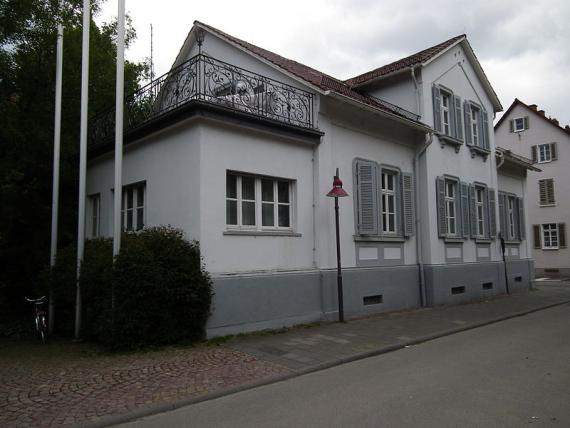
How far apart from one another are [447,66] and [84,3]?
36.4 ft

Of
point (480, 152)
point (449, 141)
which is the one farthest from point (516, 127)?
point (449, 141)

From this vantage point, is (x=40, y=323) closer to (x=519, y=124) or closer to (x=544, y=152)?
(x=544, y=152)

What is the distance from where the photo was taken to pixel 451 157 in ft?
50.2

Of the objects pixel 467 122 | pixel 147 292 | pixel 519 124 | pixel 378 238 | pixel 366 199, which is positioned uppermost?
pixel 519 124

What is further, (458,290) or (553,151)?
(553,151)

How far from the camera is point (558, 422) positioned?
459 centimetres

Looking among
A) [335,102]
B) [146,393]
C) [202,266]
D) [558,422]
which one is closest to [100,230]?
[202,266]

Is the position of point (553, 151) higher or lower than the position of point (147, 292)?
higher

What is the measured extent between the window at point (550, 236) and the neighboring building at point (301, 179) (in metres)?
16.1

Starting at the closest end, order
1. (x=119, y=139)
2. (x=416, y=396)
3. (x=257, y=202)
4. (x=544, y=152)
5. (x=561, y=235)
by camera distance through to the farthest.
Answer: (x=416, y=396) → (x=119, y=139) → (x=257, y=202) → (x=561, y=235) → (x=544, y=152)

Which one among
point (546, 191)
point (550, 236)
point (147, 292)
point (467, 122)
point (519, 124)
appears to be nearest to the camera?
point (147, 292)

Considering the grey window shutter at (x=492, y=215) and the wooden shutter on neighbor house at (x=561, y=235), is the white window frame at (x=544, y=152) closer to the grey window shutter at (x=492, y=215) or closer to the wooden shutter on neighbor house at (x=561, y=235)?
the wooden shutter on neighbor house at (x=561, y=235)

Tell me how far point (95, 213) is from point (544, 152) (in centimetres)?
2872

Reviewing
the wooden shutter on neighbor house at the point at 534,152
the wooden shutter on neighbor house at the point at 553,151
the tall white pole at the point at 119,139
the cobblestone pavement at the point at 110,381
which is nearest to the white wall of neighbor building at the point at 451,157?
the cobblestone pavement at the point at 110,381
